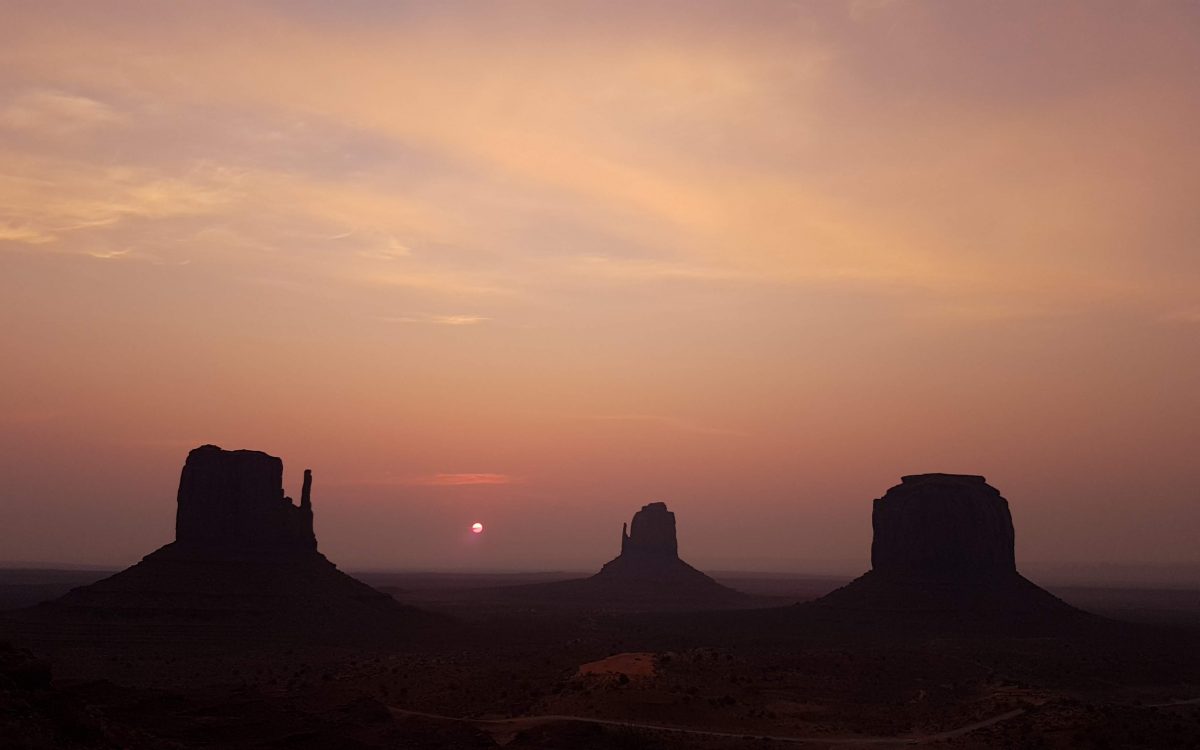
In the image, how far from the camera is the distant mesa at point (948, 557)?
11788 centimetres

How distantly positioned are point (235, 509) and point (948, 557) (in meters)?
85.8

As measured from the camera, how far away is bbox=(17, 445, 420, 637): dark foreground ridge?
3924 inches

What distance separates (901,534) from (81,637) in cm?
9420

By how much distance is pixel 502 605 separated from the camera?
585 ft

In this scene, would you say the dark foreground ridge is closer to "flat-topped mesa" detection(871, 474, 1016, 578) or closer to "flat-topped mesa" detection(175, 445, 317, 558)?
"flat-topped mesa" detection(175, 445, 317, 558)

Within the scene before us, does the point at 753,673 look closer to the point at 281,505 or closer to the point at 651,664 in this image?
the point at 651,664

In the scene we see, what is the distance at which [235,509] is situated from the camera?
111062 millimetres

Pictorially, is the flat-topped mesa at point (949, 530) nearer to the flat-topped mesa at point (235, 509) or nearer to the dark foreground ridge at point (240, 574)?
the dark foreground ridge at point (240, 574)

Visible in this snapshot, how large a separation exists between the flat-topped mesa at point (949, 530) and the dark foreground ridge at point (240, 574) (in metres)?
62.3

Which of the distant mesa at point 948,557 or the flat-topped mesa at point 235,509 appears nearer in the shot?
the flat-topped mesa at point 235,509

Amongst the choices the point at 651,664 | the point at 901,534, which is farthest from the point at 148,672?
the point at 901,534

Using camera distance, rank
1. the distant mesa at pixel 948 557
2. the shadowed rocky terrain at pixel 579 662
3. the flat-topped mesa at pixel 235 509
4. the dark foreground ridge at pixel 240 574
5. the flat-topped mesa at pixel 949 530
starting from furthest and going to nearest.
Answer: the flat-topped mesa at pixel 949 530
the distant mesa at pixel 948 557
the flat-topped mesa at pixel 235 509
the dark foreground ridge at pixel 240 574
the shadowed rocky terrain at pixel 579 662

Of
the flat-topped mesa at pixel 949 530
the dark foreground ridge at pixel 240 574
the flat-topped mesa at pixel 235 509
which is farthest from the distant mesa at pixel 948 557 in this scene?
the flat-topped mesa at pixel 235 509

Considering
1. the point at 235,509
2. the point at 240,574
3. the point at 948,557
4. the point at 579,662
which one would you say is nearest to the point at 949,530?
the point at 948,557
